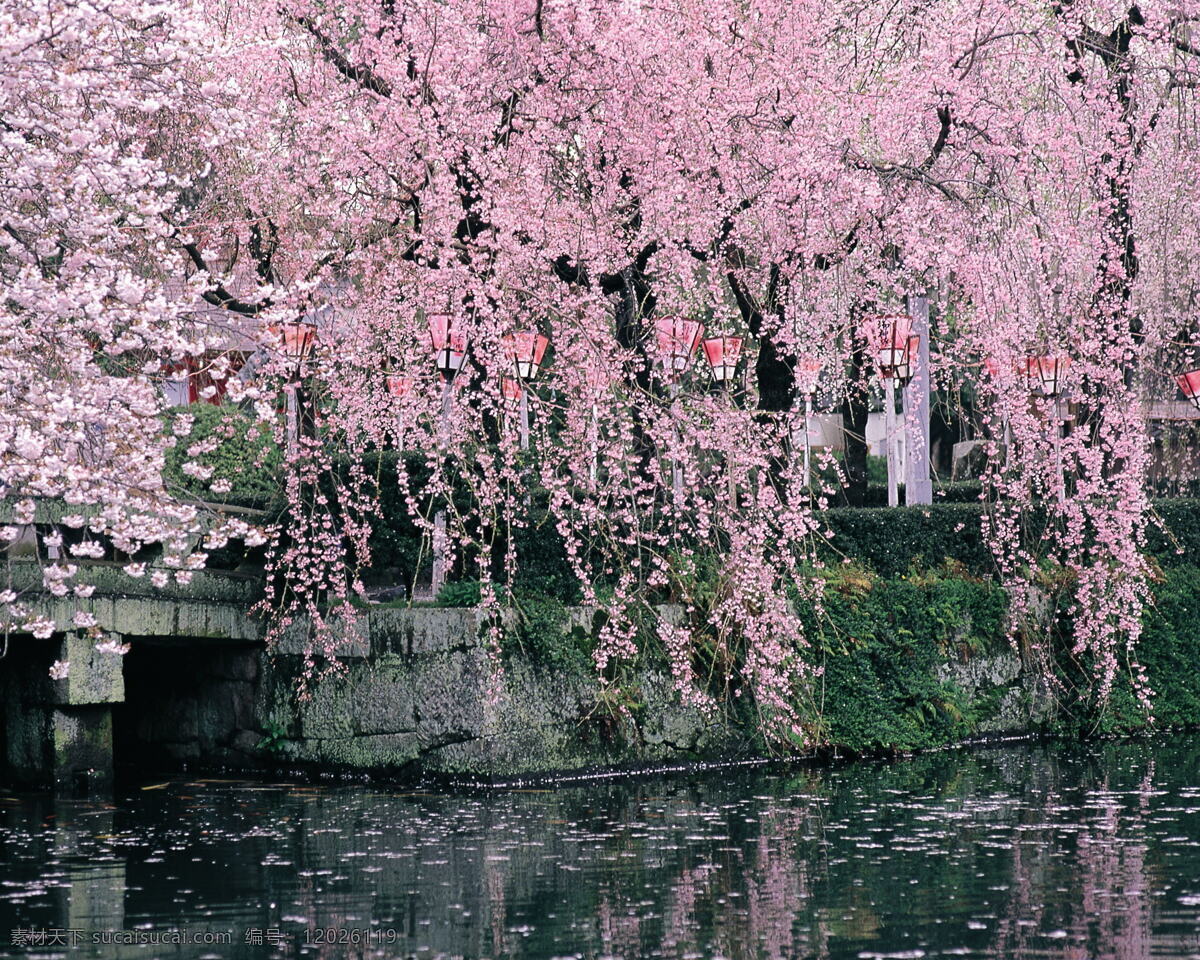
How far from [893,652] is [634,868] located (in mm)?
6252

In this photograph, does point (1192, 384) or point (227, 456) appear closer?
point (1192, 384)

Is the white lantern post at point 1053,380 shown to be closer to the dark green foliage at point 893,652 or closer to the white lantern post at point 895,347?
the white lantern post at point 895,347

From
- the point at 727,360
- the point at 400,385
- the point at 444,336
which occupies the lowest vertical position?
the point at 400,385

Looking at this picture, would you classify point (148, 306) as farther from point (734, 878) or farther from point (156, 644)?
point (156, 644)

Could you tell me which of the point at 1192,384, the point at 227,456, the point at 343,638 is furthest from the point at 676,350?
the point at 1192,384

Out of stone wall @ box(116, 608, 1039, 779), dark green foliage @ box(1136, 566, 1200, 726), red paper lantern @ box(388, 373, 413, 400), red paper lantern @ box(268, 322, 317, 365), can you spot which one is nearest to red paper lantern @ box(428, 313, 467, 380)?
red paper lantern @ box(388, 373, 413, 400)

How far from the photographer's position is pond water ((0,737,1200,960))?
7184mm

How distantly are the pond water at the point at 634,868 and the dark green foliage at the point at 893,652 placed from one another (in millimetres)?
1185

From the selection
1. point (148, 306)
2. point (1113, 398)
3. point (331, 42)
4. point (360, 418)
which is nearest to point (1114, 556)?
point (1113, 398)

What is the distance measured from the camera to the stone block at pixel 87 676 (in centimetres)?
1310

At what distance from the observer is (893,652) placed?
14664mm

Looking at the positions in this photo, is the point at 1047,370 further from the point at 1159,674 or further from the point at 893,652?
the point at 1159,674

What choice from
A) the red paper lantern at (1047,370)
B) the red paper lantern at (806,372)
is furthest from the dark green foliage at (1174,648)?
the red paper lantern at (806,372)

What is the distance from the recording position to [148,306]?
7.33m
